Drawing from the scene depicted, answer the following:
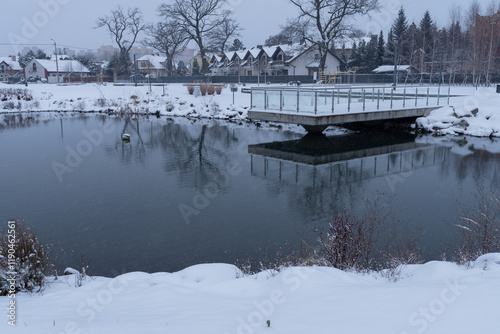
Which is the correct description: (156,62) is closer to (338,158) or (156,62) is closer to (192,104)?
(192,104)

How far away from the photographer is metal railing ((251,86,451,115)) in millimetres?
21500

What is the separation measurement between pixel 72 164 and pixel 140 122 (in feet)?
50.8

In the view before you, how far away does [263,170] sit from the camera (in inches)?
642

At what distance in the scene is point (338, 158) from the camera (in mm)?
18750

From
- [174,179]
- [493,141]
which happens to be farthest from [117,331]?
[493,141]

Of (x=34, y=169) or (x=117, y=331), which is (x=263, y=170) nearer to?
(x=34, y=169)

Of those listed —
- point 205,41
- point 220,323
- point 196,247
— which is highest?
point 205,41

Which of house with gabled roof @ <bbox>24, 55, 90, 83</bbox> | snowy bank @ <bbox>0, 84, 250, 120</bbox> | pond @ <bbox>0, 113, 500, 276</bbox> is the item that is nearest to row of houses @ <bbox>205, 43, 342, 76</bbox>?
snowy bank @ <bbox>0, 84, 250, 120</bbox>

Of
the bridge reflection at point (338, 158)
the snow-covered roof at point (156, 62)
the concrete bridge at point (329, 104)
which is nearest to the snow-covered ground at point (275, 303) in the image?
the bridge reflection at point (338, 158)

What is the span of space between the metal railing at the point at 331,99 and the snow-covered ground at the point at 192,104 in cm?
265

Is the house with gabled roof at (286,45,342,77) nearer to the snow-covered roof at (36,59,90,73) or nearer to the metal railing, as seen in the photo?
the metal railing

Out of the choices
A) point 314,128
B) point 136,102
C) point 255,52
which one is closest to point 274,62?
point 255,52

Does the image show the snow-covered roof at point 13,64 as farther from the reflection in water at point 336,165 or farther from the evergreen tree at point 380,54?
the reflection in water at point 336,165

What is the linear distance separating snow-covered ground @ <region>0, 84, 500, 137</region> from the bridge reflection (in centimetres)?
346
